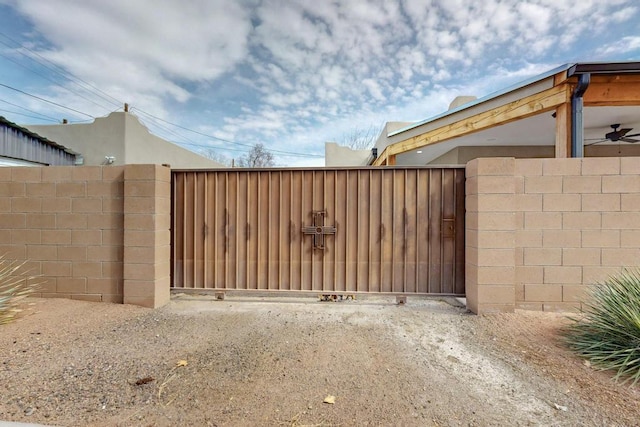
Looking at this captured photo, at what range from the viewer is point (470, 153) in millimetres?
8930

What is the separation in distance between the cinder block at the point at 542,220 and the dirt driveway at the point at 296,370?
1085 mm

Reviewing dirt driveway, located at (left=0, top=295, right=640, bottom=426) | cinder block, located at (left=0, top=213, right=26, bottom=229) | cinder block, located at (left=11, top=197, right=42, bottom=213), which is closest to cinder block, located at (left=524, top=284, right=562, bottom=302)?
dirt driveway, located at (left=0, top=295, right=640, bottom=426)

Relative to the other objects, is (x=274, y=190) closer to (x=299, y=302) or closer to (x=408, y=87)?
(x=299, y=302)

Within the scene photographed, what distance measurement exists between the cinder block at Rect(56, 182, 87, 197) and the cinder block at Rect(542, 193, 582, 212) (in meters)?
6.17

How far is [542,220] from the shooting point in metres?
3.63

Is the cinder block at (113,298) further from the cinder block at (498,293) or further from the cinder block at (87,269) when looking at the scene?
the cinder block at (498,293)

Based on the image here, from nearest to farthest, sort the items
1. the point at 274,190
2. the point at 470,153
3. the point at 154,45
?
the point at 274,190, the point at 470,153, the point at 154,45

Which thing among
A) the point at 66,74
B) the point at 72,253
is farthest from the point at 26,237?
the point at 66,74

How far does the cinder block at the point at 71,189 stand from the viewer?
4.02 m

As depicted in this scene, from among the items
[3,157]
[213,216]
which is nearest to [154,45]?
[3,157]

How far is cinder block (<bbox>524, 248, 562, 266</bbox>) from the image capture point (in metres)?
3.61

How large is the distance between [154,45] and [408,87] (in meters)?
10.4

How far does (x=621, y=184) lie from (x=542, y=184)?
35.8 inches

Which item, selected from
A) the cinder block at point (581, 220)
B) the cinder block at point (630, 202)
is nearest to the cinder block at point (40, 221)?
the cinder block at point (581, 220)
